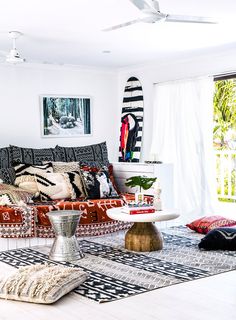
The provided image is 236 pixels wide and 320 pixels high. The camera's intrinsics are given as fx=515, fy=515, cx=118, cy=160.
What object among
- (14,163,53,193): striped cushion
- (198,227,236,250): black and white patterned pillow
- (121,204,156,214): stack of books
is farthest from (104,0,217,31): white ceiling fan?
(14,163,53,193): striped cushion

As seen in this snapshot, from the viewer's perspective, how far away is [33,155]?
20.2 ft

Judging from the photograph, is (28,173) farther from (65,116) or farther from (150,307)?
(150,307)

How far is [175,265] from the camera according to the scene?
162 inches

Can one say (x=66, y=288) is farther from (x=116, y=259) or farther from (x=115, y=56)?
(x=115, y=56)

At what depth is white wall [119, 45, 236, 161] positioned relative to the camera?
6.14m

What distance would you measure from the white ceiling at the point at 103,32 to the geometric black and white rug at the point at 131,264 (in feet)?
6.76

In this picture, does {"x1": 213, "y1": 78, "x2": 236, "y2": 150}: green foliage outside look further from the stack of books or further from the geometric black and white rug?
the stack of books

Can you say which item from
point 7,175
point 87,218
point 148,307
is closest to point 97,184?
point 87,218

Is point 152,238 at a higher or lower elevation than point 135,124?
lower

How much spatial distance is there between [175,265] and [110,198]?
1.78 meters

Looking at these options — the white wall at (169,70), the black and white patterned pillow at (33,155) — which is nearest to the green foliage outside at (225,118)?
the white wall at (169,70)

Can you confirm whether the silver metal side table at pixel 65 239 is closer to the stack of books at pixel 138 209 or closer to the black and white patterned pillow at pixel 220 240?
the stack of books at pixel 138 209

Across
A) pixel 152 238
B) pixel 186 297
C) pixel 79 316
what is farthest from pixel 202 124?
pixel 79 316

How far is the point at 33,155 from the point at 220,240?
102 inches
